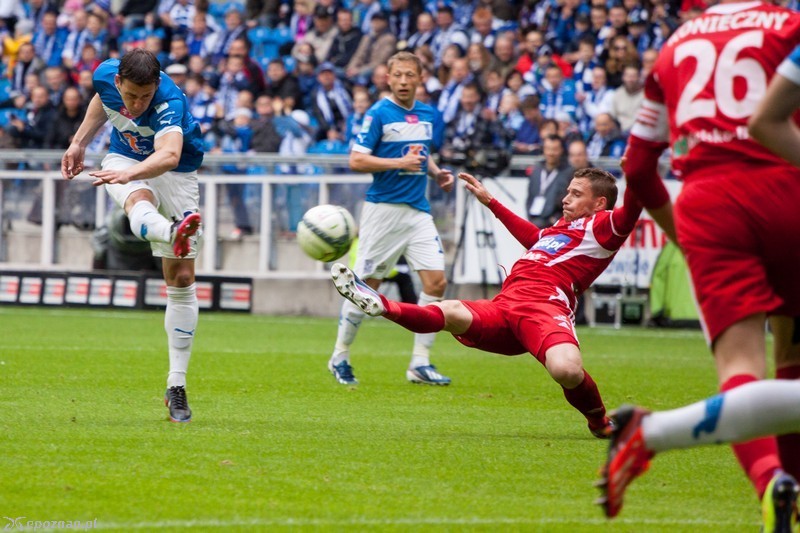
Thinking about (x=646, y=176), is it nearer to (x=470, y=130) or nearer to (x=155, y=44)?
(x=470, y=130)

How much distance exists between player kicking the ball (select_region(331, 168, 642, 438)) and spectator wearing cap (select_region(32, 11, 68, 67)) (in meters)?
18.2

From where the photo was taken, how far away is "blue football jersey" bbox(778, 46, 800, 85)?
13.0 feet

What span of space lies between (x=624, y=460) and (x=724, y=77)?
1382 millimetres

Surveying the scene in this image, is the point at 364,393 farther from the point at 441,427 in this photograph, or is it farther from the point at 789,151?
the point at 789,151

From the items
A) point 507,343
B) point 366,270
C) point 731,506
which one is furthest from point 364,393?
point 731,506

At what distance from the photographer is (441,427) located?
7.71 meters

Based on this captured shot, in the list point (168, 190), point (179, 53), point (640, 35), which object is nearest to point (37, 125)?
point (179, 53)

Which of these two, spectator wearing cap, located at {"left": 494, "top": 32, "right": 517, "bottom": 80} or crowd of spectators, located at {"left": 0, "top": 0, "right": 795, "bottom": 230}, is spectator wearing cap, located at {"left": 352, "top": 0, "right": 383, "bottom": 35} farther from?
spectator wearing cap, located at {"left": 494, "top": 32, "right": 517, "bottom": 80}

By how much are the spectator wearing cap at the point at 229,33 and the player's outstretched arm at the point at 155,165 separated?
1544 centimetres

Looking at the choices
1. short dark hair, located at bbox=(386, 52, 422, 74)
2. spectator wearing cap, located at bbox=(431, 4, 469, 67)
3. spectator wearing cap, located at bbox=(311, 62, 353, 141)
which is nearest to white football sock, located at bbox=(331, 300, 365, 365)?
short dark hair, located at bbox=(386, 52, 422, 74)

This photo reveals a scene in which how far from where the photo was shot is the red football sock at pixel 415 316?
687 cm

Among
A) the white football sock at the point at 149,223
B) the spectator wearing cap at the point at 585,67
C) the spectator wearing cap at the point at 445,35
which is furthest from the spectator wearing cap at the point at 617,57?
the white football sock at the point at 149,223

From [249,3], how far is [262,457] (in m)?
19.2

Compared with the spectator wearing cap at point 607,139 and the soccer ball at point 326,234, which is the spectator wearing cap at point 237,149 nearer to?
the spectator wearing cap at point 607,139
